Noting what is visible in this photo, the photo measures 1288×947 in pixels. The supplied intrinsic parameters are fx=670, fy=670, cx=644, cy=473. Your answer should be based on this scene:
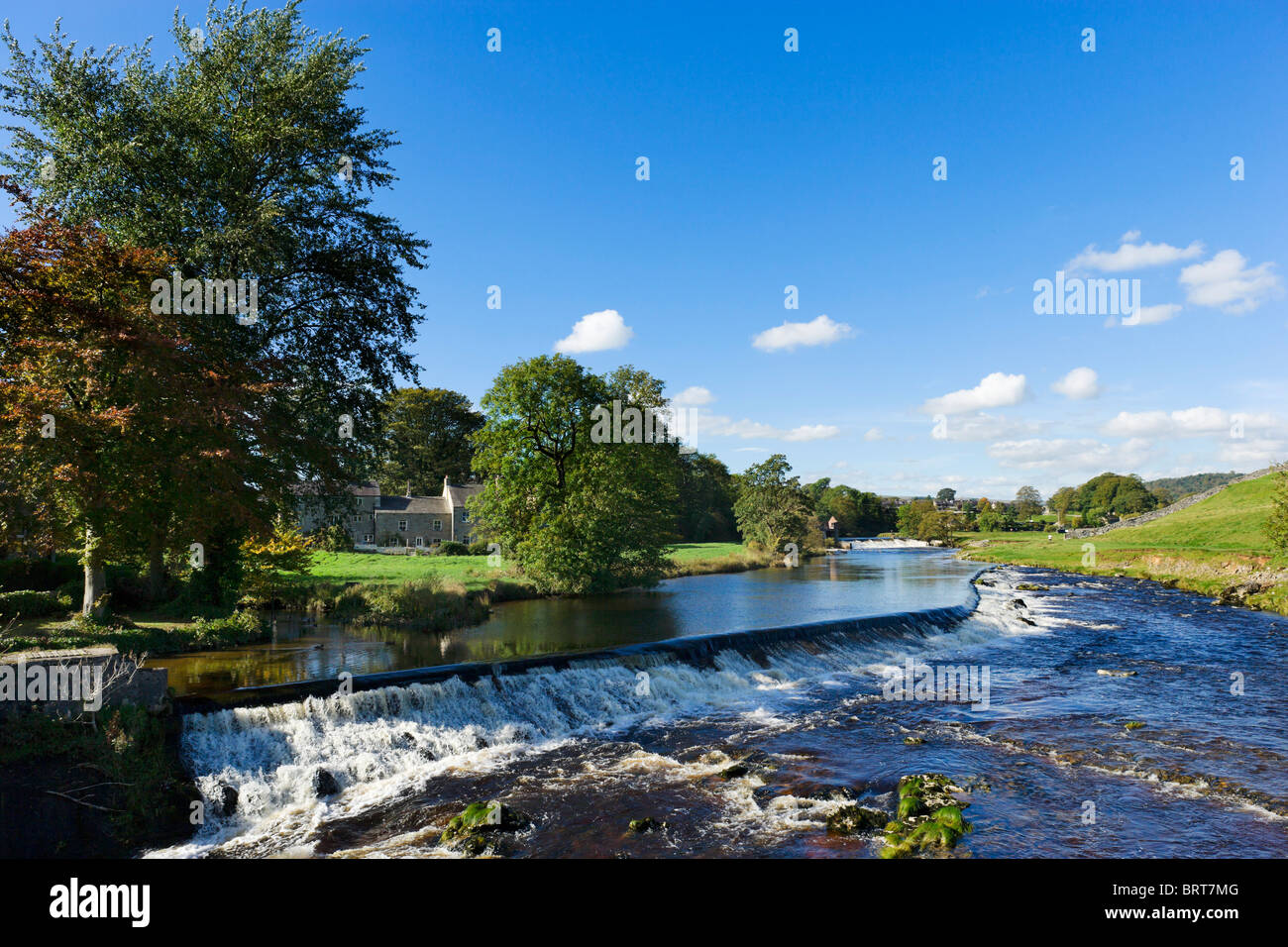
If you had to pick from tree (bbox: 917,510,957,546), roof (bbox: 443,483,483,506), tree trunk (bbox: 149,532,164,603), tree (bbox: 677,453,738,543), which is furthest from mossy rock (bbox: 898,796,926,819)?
tree (bbox: 917,510,957,546)

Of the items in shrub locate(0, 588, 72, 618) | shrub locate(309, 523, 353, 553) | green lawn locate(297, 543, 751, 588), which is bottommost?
green lawn locate(297, 543, 751, 588)

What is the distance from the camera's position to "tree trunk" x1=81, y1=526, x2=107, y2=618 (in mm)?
17452

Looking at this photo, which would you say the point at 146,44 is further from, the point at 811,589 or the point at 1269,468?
the point at 1269,468

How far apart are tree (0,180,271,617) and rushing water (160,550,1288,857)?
5786 mm

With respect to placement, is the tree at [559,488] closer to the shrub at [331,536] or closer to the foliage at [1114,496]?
the shrub at [331,536]

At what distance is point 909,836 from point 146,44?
28099 millimetres

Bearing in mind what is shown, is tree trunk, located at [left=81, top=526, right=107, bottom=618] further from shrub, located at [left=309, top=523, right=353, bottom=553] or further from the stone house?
the stone house

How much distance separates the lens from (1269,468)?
7569cm

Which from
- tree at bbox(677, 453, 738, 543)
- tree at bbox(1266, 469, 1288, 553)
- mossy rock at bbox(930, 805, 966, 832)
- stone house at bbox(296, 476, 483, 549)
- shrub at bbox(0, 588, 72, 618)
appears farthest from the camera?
tree at bbox(677, 453, 738, 543)

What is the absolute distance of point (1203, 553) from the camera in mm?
47906

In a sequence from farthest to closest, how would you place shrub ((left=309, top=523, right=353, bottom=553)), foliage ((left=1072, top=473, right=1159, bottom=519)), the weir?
foliage ((left=1072, top=473, right=1159, bottom=519))
shrub ((left=309, top=523, right=353, bottom=553))
the weir

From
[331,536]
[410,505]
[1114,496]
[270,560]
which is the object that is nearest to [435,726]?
[331,536]

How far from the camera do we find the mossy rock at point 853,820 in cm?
1021
